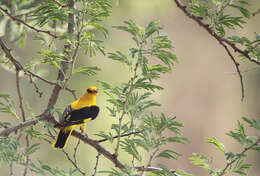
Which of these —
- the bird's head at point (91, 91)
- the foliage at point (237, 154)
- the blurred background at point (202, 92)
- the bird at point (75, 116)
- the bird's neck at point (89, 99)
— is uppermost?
the blurred background at point (202, 92)

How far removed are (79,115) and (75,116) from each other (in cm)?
5

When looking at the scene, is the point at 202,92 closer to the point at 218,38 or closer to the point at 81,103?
the point at 81,103

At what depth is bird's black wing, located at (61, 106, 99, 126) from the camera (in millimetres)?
1688

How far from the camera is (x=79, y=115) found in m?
1.84

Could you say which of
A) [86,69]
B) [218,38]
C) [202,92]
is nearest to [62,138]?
[86,69]

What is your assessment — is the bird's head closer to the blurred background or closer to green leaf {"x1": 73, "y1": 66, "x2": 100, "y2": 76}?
green leaf {"x1": 73, "y1": 66, "x2": 100, "y2": 76}

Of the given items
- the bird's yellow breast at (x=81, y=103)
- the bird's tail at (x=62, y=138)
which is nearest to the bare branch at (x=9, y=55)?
the bird's tail at (x=62, y=138)

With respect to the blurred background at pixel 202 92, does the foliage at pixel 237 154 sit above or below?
below

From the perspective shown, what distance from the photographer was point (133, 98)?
115 centimetres

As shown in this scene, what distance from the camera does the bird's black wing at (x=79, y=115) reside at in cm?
169

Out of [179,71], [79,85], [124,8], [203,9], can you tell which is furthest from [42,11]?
[179,71]

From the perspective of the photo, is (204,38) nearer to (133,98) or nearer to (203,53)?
(203,53)

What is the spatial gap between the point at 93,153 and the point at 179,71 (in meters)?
7.73

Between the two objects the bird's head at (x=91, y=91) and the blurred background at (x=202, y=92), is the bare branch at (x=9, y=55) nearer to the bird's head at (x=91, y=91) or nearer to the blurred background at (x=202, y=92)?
the bird's head at (x=91, y=91)
